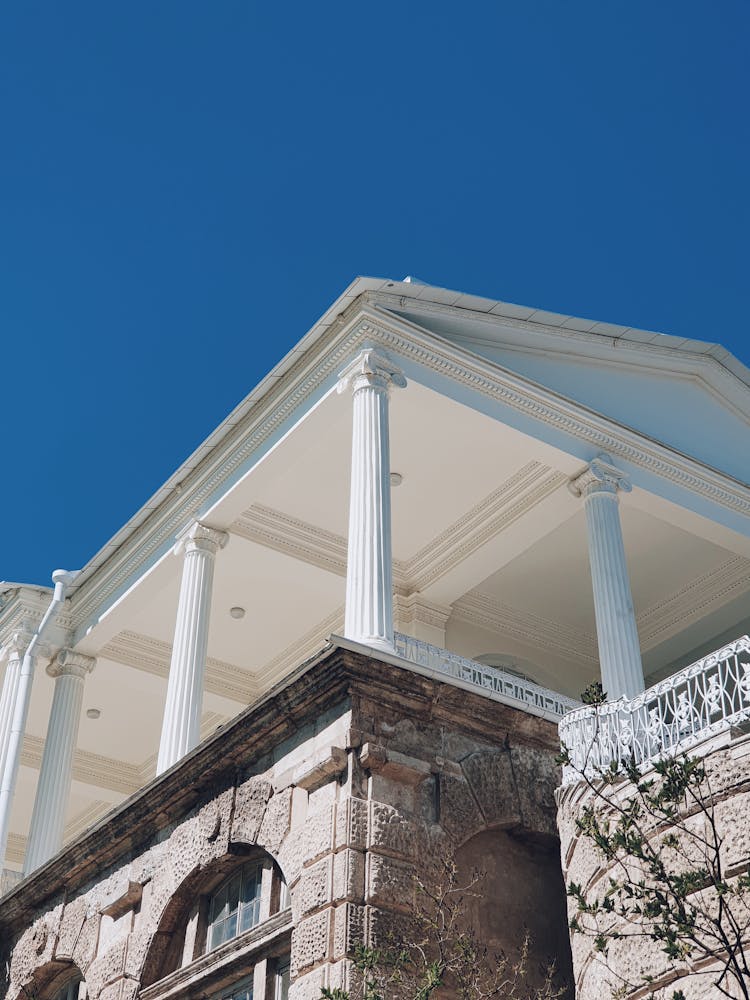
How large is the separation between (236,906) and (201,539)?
248 inches

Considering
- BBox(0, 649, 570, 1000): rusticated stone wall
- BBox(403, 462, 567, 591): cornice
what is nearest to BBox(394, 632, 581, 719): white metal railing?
BBox(0, 649, 570, 1000): rusticated stone wall

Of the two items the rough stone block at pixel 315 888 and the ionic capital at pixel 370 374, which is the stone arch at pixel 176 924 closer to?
the rough stone block at pixel 315 888

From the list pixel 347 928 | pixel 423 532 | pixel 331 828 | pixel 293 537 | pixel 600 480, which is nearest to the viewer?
pixel 347 928

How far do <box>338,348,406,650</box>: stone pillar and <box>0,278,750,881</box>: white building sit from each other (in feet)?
0.10

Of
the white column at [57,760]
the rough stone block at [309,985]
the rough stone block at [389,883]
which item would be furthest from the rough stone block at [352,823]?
the white column at [57,760]

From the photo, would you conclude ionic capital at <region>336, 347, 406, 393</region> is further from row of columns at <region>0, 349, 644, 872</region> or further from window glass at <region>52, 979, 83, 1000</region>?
window glass at <region>52, 979, 83, 1000</region>

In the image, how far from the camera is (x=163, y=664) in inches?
908

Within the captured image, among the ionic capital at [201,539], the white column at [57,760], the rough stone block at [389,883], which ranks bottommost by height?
the rough stone block at [389,883]

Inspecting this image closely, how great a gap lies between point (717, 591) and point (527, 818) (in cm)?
911

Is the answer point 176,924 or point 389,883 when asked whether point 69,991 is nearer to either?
point 176,924

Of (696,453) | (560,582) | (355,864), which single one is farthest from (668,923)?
(560,582)

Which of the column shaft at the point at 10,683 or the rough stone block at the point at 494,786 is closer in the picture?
the rough stone block at the point at 494,786

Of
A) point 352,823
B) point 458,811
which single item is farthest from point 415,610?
point 352,823

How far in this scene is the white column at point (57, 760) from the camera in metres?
18.9
